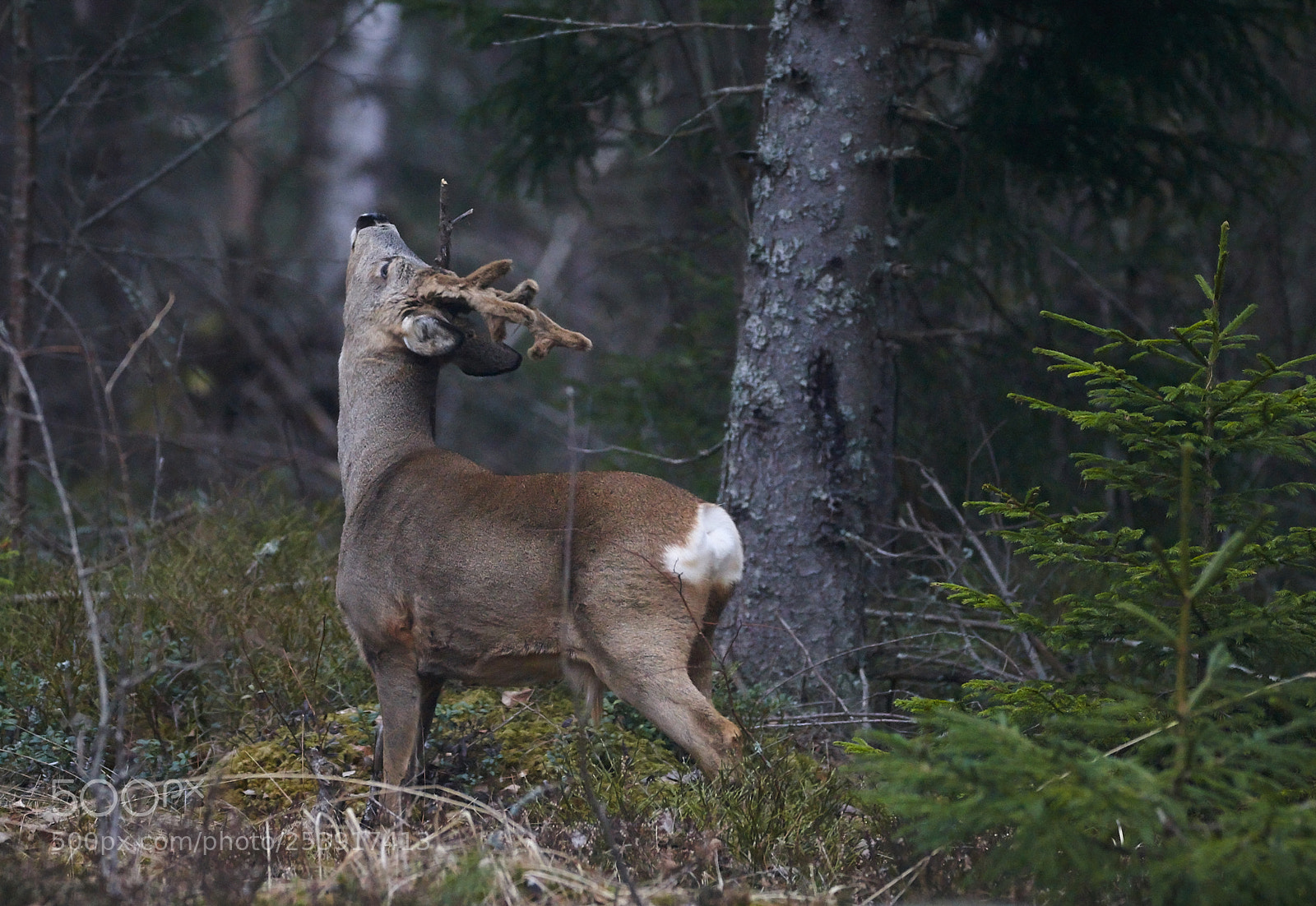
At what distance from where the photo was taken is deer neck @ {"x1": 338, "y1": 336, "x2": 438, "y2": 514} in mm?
4785

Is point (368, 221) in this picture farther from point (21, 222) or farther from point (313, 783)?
point (21, 222)

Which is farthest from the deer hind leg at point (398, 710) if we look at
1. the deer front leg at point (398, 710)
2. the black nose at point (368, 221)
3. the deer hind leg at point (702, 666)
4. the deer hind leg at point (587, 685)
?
the black nose at point (368, 221)

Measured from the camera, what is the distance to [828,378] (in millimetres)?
5301

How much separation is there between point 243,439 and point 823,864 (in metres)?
9.54

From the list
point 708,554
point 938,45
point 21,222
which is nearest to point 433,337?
point 708,554

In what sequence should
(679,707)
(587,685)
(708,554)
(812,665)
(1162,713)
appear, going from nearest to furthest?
(1162,713), (679,707), (708,554), (587,685), (812,665)

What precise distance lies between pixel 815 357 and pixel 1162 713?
2.33 meters

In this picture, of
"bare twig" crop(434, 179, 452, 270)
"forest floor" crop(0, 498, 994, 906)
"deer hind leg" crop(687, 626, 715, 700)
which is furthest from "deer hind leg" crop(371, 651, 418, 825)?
→ "bare twig" crop(434, 179, 452, 270)

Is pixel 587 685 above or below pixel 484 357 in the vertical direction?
below

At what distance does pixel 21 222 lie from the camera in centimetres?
691

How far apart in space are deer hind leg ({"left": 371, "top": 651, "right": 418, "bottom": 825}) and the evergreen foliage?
5.47ft

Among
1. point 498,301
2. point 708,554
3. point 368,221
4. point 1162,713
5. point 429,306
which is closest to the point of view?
point 1162,713

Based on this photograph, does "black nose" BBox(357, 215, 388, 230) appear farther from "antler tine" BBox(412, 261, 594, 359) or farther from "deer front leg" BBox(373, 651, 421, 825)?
"deer front leg" BBox(373, 651, 421, 825)

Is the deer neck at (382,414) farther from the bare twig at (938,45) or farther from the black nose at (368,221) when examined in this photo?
the bare twig at (938,45)
